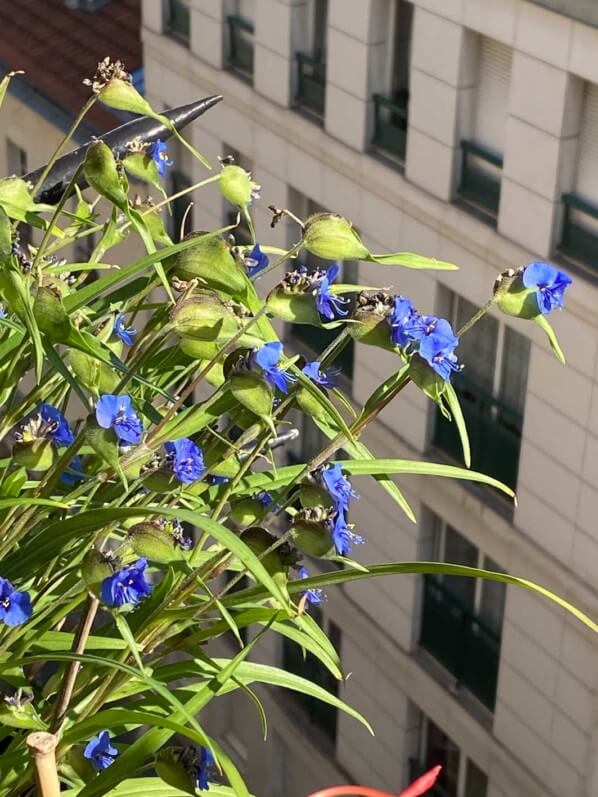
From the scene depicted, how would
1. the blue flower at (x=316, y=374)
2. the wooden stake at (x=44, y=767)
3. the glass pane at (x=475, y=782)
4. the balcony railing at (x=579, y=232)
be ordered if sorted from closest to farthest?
the wooden stake at (x=44, y=767) < the blue flower at (x=316, y=374) < the balcony railing at (x=579, y=232) < the glass pane at (x=475, y=782)

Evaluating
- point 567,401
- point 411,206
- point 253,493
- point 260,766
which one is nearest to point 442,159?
point 411,206

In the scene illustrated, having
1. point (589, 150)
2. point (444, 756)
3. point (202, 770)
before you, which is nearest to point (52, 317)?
point (202, 770)

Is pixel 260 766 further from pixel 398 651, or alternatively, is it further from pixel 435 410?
pixel 435 410

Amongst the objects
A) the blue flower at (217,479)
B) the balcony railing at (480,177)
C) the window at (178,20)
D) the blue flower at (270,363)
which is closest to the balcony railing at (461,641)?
the balcony railing at (480,177)

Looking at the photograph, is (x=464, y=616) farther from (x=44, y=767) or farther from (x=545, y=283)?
(x=44, y=767)

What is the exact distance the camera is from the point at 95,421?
243 centimetres

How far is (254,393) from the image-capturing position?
2275mm

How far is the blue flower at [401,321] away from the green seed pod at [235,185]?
1.55 ft

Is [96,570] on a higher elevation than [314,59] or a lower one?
lower

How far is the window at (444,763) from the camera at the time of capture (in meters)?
13.2

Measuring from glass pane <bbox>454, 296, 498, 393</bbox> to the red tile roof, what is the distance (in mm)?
5811

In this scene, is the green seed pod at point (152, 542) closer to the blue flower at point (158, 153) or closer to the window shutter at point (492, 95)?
the blue flower at point (158, 153)

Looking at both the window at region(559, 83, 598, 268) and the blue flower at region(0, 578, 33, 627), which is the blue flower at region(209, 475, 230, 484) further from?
the window at region(559, 83, 598, 268)

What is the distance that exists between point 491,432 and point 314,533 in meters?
9.36
